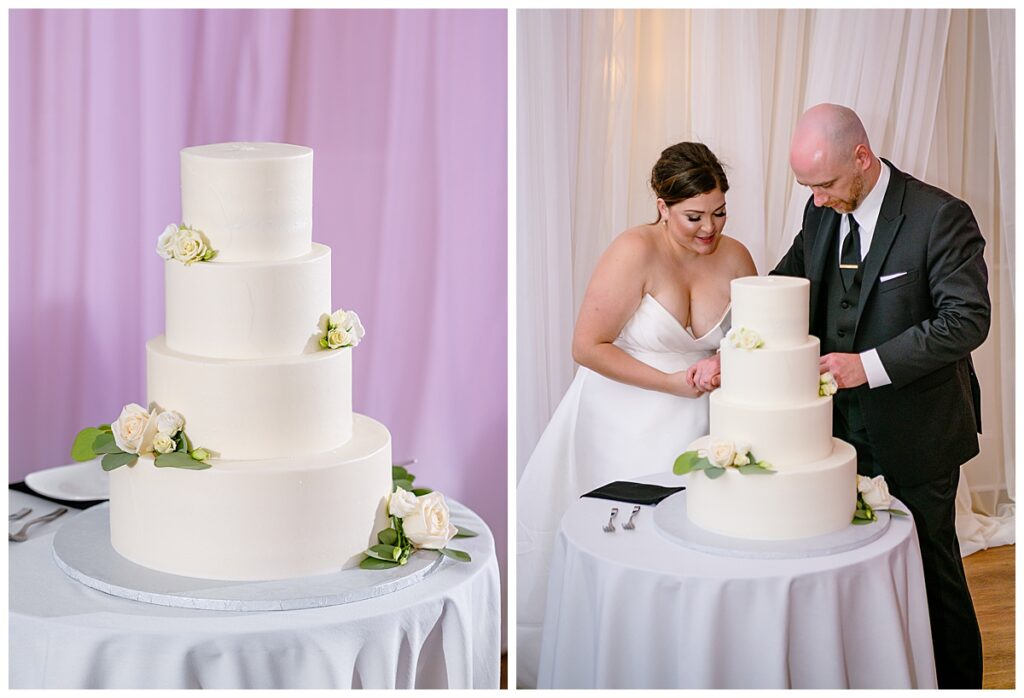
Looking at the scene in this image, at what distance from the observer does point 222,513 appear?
2.45 m

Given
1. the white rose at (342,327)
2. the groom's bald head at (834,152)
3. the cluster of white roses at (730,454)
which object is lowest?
the cluster of white roses at (730,454)

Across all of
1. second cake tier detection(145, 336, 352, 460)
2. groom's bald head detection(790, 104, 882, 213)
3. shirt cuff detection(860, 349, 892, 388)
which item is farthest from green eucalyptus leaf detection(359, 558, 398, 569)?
groom's bald head detection(790, 104, 882, 213)

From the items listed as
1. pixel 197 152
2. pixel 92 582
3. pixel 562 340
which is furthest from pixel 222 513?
pixel 562 340

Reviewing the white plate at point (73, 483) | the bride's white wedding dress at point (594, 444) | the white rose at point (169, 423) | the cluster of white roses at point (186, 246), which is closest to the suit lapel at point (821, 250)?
the bride's white wedding dress at point (594, 444)

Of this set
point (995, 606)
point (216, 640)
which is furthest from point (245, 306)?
point (995, 606)

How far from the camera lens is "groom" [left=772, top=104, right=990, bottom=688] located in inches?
119

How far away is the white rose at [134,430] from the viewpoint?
97.6 inches

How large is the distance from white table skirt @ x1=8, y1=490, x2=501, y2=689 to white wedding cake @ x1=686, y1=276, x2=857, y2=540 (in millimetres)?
754

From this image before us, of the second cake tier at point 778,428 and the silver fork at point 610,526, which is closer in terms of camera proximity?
the second cake tier at point 778,428

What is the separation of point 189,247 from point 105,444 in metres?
0.52

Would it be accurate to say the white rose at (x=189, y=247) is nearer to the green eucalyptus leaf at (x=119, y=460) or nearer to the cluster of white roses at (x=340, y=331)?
the cluster of white roses at (x=340, y=331)

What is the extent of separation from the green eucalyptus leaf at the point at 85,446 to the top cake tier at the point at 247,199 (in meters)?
0.54

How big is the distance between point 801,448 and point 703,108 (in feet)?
3.25

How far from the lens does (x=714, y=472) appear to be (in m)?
2.81
